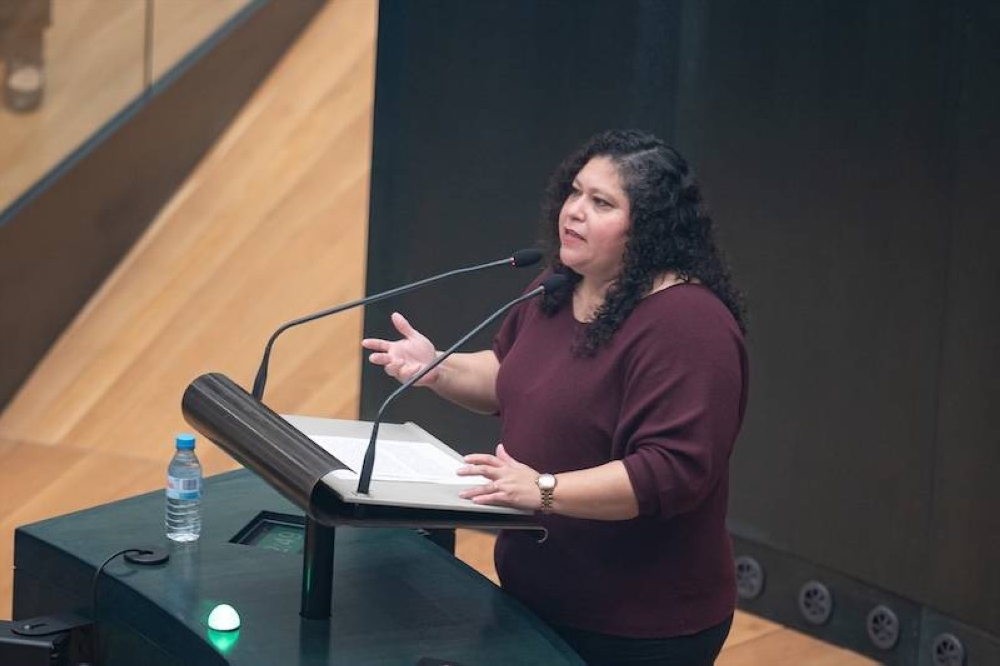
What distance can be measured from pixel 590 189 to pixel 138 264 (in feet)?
9.48

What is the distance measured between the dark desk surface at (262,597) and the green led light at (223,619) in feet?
0.05

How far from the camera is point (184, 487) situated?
1.80m

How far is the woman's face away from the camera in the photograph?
1706 mm

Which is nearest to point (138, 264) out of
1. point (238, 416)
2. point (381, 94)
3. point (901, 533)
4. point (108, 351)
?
point (108, 351)

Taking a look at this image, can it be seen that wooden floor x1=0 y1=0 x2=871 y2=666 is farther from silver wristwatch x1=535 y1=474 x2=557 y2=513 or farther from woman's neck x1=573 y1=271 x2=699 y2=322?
silver wristwatch x1=535 y1=474 x2=557 y2=513

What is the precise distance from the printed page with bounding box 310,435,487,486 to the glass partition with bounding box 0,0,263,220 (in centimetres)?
241

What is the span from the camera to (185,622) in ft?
5.18

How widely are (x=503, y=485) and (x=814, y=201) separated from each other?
145 centimetres

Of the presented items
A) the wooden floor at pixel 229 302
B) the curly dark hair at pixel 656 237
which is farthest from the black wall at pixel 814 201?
the curly dark hair at pixel 656 237

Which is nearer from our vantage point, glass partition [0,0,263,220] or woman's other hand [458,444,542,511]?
woman's other hand [458,444,542,511]

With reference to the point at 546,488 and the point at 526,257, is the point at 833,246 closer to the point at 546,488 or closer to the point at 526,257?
the point at 526,257

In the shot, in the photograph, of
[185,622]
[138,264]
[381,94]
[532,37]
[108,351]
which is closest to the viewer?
[185,622]

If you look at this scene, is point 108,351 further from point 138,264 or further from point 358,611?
point 358,611

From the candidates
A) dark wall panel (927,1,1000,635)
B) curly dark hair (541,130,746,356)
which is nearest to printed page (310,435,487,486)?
curly dark hair (541,130,746,356)
